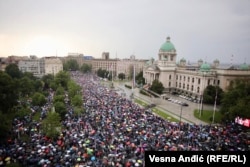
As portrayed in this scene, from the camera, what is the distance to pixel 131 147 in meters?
26.7

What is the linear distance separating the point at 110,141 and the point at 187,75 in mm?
57024

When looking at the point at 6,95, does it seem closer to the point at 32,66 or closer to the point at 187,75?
the point at 187,75

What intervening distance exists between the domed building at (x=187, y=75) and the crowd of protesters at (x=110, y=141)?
33.8 metres

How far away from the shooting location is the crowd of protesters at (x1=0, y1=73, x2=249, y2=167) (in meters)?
23.4

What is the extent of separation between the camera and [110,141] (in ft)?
93.5

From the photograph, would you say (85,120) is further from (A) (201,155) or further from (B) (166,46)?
(B) (166,46)

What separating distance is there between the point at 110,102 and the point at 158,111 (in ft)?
36.7

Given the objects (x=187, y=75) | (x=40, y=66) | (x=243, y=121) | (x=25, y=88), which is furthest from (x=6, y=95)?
(x=40, y=66)

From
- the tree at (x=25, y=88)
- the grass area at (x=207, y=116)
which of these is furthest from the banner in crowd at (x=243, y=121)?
the tree at (x=25, y=88)

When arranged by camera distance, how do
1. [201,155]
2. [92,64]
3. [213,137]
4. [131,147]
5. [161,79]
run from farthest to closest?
[92,64], [161,79], [213,137], [131,147], [201,155]

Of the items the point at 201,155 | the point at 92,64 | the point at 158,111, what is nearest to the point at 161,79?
the point at 158,111

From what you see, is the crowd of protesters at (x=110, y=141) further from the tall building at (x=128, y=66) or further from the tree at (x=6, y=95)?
the tall building at (x=128, y=66)

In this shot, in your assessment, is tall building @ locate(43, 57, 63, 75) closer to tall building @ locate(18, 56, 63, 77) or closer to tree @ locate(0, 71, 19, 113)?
tall building @ locate(18, 56, 63, 77)

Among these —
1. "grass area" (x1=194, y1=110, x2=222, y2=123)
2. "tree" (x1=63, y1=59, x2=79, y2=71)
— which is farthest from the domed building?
"tree" (x1=63, y1=59, x2=79, y2=71)
